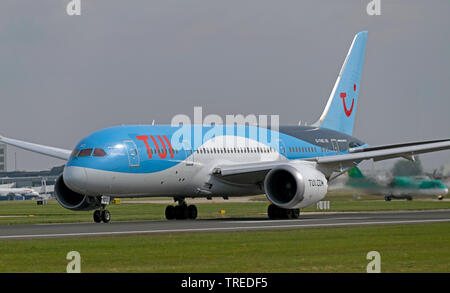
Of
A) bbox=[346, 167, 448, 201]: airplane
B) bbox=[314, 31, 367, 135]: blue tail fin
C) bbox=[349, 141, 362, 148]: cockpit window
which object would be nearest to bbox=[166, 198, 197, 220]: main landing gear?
bbox=[314, 31, 367, 135]: blue tail fin

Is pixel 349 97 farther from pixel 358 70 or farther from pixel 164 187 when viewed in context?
pixel 164 187

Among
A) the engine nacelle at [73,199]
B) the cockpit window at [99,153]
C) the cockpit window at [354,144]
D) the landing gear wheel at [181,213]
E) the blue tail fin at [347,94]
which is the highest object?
the blue tail fin at [347,94]

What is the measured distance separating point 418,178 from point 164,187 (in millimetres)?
27511

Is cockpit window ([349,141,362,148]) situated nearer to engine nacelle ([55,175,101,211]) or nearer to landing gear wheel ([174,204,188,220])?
landing gear wheel ([174,204,188,220])

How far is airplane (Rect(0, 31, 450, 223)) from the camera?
39.3 meters

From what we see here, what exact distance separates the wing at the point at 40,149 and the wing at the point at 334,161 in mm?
9139

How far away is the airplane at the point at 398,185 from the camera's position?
56281 millimetres

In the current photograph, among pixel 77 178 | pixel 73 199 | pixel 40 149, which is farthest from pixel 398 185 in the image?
pixel 77 178

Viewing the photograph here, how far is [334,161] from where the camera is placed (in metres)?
43.9

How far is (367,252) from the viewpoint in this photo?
78.9 feet

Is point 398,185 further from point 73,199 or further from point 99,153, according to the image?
Result: point 99,153

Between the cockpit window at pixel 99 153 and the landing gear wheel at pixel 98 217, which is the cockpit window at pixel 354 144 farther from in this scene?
the cockpit window at pixel 99 153

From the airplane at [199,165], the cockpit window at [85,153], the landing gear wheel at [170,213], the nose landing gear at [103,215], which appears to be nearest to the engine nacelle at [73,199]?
the airplane at [199,165]
